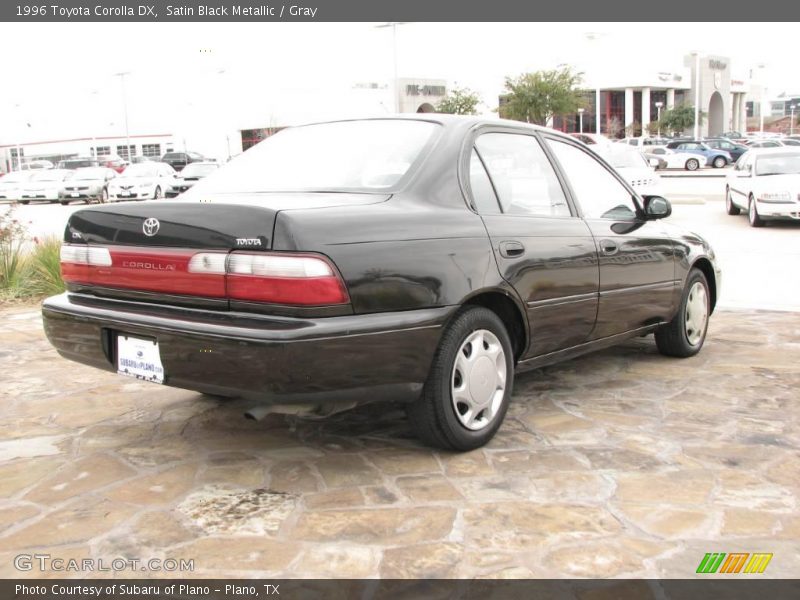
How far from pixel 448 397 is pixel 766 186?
12.8m

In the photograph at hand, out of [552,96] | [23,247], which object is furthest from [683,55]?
[23,247]

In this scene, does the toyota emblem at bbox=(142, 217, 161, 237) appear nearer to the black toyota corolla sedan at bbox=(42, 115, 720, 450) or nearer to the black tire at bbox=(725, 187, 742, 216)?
the black toyota corolla sedan at bbox=(42, 115, 720, 450)

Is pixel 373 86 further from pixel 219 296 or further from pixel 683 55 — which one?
pixel 219 296

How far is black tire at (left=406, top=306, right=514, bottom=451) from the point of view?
363 cm

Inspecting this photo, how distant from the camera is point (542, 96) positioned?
44969mm

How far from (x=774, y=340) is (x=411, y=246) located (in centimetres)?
396

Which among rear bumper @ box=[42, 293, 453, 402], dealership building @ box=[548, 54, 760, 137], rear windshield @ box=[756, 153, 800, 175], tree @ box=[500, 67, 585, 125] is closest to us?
rear bumper @ box=[42, 293, 453, 402]

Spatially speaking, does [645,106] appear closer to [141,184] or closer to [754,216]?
[141,184]

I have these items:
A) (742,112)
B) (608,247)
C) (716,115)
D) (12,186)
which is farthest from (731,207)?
(742,112)

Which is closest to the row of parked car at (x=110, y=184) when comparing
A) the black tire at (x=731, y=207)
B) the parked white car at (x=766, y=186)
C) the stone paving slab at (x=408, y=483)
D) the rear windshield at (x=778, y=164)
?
the black tire at (x=731, y=207)

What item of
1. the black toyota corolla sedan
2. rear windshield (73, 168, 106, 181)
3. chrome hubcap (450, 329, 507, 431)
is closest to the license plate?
the black toyota corolla sedan

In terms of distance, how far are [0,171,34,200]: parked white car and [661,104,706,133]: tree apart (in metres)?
53.0

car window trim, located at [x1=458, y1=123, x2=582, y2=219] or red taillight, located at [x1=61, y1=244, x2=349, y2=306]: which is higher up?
car window trim, located at [x1=458, y1=123, x2=582, y2=219]

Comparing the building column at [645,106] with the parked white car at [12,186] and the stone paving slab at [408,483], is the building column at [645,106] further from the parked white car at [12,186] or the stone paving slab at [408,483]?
the stone paving slab at [408,483]
